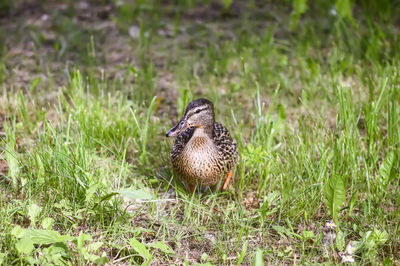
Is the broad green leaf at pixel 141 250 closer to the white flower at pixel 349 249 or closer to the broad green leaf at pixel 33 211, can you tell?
the broad green leaf at pixel 33 211

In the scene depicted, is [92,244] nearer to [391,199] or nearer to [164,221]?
[164,221]

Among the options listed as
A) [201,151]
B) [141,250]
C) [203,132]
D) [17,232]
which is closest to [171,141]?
[203,132]

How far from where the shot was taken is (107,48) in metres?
6.16

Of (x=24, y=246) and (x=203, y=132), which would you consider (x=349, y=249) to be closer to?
(x=203, y=132)

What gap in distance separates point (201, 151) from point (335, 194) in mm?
1080

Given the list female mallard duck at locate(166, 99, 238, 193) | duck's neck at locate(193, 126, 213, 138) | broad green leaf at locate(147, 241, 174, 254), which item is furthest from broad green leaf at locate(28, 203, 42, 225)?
duck's neck at locate(193, 126, 213, 138)

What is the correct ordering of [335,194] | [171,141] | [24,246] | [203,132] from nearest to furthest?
[24,246] → [335,194] → [203,132] → [171,141]

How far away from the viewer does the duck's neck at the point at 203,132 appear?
12.7ft

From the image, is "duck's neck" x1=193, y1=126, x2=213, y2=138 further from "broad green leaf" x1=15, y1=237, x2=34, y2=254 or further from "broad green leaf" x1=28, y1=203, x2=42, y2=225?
"broad green leaf" x1=15, y1=237, x2=34, y2=254

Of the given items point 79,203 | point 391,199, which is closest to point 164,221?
point 79,203

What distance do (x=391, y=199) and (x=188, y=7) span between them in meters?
4.67

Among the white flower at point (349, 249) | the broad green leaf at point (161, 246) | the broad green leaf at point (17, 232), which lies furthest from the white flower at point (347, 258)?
the broad green leaf at point (17, 232)

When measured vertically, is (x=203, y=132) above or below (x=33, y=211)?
above

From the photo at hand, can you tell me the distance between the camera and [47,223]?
9.84 feet
